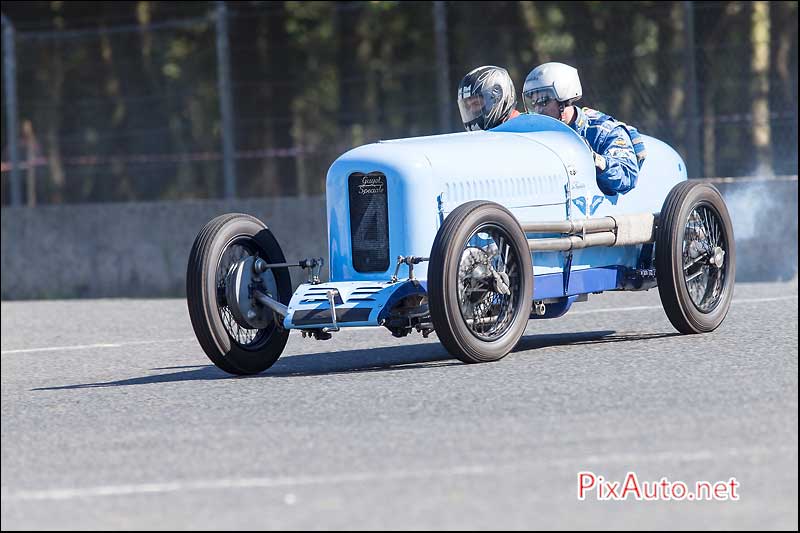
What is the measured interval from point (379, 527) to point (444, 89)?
39.7 ft

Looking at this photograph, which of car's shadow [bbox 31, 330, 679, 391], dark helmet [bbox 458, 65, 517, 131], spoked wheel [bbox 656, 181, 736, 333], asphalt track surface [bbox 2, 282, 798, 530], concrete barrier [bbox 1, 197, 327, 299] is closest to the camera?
asphalt track surface [bbox 2, 282, 798, 530]

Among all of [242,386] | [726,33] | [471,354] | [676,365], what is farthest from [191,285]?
[726,33]

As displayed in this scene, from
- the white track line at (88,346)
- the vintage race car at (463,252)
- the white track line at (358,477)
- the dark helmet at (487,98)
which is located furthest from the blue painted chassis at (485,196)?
the white track line at (358,477)

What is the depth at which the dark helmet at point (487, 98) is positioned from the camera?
34.4ft

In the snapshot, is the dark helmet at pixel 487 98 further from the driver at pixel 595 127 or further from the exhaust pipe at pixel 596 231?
the exhaust pipe at pixel 596 231

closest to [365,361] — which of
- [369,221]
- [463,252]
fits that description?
[369,221]

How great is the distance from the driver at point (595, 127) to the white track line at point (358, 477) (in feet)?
13.9

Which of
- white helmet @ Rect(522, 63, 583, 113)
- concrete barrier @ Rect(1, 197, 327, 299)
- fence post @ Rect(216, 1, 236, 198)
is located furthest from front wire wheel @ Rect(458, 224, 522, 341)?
fence post @ Rect(216, 1, 236, 198)

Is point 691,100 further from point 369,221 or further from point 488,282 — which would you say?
point 488,282

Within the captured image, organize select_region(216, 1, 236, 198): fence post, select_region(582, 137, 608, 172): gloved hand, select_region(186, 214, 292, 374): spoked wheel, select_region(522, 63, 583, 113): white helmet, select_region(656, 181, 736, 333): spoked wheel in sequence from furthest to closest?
select_region(216, 1, 236, 198): fence post < select_region(522, 63, 583, 113): white helmet < select_region(582, 137, 608, 172): gloved hand < select_region(656, 181, 736, 333): spoked wheel < select_region(186, 214, 292, 374): spoked wheel

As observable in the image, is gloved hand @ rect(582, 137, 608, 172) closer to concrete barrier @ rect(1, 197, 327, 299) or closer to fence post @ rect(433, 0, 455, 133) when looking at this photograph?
concrete barrier @ rect(1, 197, 327, 299)

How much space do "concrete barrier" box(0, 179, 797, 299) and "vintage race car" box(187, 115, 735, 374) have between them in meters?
4.71

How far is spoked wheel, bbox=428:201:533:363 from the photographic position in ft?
28.5

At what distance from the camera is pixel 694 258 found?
10.4 meters
